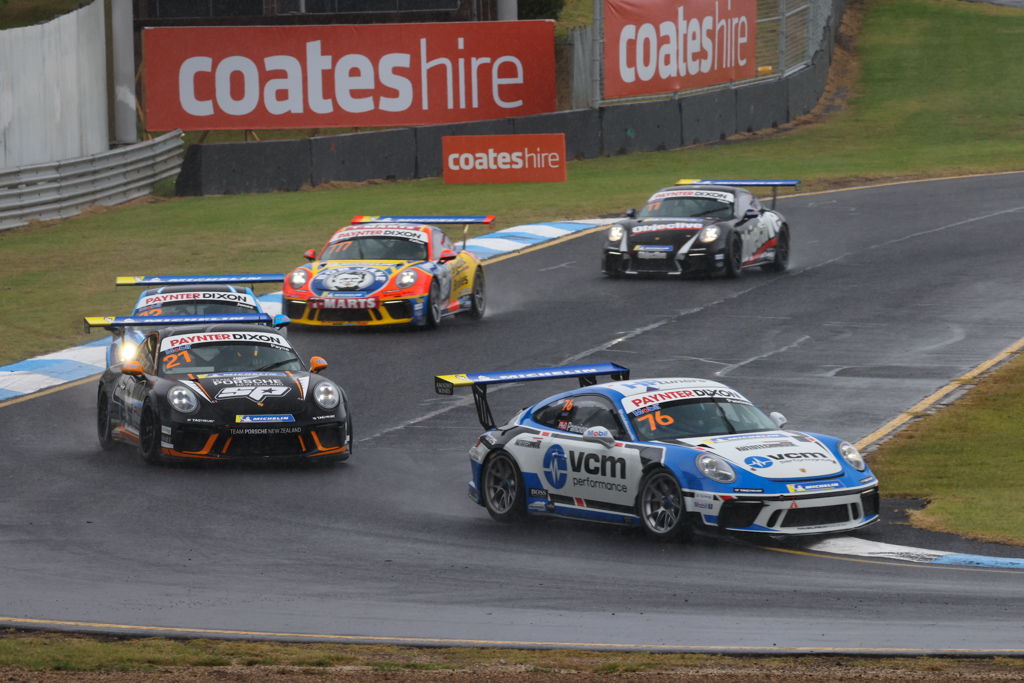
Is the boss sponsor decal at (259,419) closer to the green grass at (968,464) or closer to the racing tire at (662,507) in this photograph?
the racing tire at (662,507)

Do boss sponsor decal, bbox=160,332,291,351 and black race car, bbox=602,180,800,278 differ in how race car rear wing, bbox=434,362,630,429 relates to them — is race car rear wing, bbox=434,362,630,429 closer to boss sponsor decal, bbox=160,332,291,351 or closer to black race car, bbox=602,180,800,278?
boss sponsor decal, bbox=160,332,291,351

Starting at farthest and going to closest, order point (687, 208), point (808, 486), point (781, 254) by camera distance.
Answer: point (781, 254) → point (687, 208) → point (808, 486)

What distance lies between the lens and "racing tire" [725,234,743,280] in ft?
90.3

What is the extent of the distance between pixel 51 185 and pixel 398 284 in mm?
15362

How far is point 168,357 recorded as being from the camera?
17.1 m

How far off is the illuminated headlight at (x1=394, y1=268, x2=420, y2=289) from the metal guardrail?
44.1ft

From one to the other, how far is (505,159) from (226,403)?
24.8 metres

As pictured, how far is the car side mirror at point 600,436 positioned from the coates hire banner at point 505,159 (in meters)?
26.5

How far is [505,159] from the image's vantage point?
133 feet

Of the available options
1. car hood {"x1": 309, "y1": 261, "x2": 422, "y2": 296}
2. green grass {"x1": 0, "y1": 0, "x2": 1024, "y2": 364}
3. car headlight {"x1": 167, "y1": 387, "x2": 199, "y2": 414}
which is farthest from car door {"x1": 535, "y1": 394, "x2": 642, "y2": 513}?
green grass {"x1": 0, "y1": 0, "x2": 1024, "y2": 364}

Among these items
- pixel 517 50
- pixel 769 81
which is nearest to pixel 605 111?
pixel 517 50

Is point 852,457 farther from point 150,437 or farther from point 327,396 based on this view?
point 150,437

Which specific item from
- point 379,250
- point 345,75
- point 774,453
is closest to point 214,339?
point 774,453

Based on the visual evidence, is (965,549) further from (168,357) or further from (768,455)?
(168,357)
